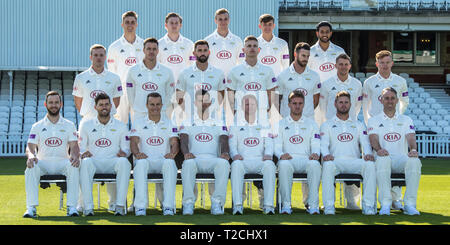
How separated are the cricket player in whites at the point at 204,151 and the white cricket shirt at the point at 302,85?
3.32ft

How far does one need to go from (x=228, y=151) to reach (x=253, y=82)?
107cm

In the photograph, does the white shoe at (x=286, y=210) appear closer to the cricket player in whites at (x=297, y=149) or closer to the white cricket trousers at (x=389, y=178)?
the cricket player in whites at (x=297, y=149)

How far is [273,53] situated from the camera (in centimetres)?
1052

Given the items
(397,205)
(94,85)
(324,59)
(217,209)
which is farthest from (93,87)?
(397,205)

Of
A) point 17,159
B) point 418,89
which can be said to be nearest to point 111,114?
point 17,159

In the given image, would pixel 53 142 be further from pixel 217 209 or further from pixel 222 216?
pixel 222 216

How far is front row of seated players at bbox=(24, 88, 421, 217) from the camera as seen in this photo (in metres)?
8.61

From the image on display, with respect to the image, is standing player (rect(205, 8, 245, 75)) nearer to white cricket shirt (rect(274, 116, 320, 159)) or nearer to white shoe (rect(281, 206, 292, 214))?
white cricket shirt (rect(274, 116, 320, 159))

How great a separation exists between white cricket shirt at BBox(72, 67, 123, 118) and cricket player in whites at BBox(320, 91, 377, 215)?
2629 millimetres

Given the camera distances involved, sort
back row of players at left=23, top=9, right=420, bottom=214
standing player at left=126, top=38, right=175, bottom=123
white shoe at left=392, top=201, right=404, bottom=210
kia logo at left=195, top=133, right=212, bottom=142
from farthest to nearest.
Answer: standing player at left=126, top=38, right=175, bottom=123, back row of players at left=23, top=9, right=420, bottom=214, white shoe at left=392, top=201, right=404, bottom=210, kia logo at left=195, top=133, right=212, bottom=142

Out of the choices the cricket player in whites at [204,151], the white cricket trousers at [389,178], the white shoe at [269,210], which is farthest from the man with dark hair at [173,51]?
the white cricket trousers at [389,178]

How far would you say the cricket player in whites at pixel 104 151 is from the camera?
8555 mm

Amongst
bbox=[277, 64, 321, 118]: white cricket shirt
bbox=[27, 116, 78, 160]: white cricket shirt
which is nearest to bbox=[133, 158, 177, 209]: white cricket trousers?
bbox=[27, 116, 78, 160]: white cricket shirt

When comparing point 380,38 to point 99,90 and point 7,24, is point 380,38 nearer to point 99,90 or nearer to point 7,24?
point 7,24
